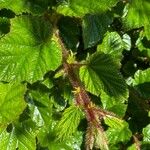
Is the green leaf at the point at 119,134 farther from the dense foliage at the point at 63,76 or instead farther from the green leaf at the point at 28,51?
the green leaf at the point at 28,51

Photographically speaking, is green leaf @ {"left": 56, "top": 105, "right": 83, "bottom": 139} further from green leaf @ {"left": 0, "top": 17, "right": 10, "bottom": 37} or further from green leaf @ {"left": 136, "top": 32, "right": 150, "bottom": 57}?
green leaf @ {"left": 136, "top": 32, "right": 150, "bottom": 57}

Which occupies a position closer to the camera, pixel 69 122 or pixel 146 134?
pixel 69 122

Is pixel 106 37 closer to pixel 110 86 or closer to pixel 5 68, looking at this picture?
pixel 110 86

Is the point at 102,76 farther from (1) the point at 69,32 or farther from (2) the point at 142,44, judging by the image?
(2) the point at 142,44

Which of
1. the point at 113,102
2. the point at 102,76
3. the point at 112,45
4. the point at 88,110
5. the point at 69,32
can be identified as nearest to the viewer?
the point at 88,110

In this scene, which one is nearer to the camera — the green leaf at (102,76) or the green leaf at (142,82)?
the green leaf at (102,76)

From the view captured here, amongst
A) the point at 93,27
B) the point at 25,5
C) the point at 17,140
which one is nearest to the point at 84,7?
the point at 25,5

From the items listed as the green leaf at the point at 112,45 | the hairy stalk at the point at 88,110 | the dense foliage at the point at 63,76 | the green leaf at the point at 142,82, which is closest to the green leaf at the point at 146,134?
the dense foliage at the point at 63,76
